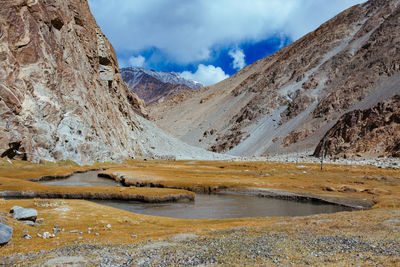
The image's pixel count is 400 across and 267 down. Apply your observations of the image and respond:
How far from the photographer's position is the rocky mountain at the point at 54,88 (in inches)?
2162

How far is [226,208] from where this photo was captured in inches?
1201

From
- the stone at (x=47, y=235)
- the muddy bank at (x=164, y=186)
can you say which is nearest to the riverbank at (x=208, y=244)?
the stone at (x=47, y=235)

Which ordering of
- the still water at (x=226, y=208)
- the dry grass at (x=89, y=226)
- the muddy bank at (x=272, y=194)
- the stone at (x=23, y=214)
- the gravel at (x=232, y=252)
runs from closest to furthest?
the gravel at (x=232, y=252) → the dry grass at (x=89, y=226) → the stone at (x=23, y=214) → the still water at (x=226, y=208) → the muddy bank at (x=272, y=194)

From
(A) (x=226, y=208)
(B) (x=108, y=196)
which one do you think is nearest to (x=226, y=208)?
(A) (x=226, y=208)

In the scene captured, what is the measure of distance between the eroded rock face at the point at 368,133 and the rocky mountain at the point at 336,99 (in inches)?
10.9

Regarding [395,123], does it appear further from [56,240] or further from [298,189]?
[56,240]

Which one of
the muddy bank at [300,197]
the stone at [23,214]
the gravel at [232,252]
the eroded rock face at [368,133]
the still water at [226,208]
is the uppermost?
the eroded rock face at [368,133]

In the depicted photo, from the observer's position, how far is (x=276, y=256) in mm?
11469

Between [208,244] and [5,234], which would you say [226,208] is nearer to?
[208,244]

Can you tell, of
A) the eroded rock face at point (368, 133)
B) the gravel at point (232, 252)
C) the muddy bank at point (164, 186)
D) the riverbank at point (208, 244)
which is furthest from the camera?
the eroded rock face at point (368, 133)

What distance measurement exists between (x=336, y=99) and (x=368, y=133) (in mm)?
38951

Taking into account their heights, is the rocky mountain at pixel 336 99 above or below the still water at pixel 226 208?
above

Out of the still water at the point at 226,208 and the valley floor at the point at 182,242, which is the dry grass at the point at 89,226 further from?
the still water at the point at 226,208

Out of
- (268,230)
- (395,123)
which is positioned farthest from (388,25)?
(268,230)
